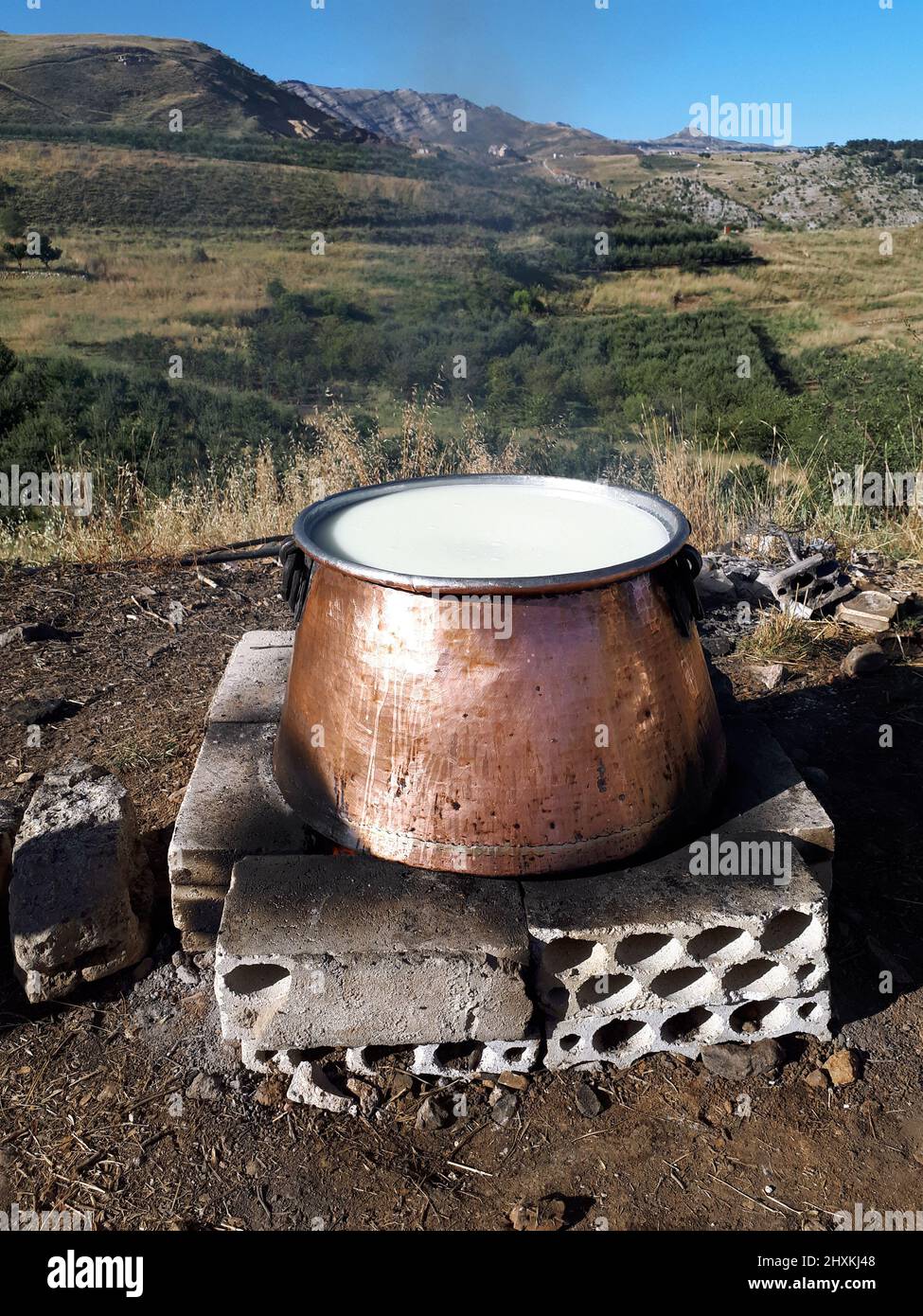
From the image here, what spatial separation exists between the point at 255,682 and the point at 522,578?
1629mm

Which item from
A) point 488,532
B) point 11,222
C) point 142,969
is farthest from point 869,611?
point 11,222

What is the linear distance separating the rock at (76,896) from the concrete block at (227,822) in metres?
0.22

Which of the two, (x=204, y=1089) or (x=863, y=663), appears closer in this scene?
(x=204, y=1089)

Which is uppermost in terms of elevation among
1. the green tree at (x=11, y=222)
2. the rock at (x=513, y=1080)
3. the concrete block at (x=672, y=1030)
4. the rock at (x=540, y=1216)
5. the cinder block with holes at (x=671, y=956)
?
the green tree at (x=11, y=222)

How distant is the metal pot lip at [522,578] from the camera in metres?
2.00

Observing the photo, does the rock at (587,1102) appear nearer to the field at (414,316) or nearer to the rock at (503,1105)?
the rock at (503,1105)

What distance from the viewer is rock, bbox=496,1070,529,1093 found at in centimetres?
229

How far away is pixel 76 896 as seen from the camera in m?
2.53

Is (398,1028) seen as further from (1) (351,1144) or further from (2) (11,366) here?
(2) (11,366)

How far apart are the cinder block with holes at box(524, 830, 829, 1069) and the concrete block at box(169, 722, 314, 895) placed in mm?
741

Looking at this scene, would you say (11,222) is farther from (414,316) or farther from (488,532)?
(488,532)

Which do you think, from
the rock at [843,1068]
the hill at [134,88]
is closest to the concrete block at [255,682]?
the rock at [843,1068]

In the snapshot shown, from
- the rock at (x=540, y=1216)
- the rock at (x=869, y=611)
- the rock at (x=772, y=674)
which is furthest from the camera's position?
the rock at (x=869, y=611)
